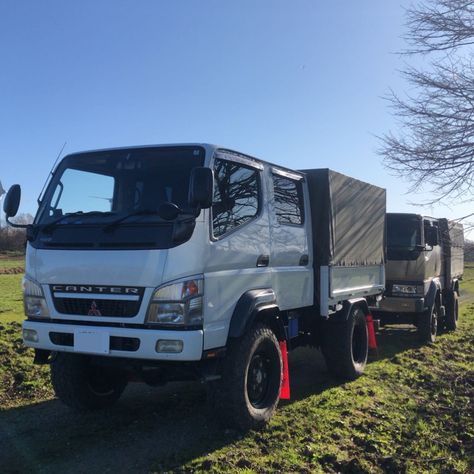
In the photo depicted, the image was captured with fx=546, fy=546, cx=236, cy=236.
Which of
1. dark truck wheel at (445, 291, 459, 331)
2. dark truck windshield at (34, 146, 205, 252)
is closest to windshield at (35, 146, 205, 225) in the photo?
dark truck windshield at (34, 146, 205, 252)

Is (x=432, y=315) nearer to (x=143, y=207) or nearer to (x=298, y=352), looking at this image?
(x=298, y=352)

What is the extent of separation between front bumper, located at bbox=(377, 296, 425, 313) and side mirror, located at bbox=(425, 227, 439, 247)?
50.4 inches

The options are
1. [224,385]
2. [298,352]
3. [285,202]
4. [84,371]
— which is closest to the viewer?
[224,385]

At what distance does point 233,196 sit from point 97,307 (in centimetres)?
165

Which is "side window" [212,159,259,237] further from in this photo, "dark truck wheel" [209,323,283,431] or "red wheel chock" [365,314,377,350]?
"red wheel chock" [365,314,377,350]

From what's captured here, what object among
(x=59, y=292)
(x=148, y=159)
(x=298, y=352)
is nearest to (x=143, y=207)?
(x=148, y=159)

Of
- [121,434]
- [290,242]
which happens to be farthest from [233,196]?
[121,434]

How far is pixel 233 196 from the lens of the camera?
5340mm

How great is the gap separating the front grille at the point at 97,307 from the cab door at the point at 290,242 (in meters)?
1.73

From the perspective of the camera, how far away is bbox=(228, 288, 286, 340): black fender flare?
16.6 ft

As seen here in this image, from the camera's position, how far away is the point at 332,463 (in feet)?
15.3

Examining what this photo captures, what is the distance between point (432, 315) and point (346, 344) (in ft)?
14.6

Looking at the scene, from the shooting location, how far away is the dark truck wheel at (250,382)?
500 centimetres

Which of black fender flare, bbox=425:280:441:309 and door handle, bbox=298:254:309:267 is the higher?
door handle, bbox=298:254:309:267
